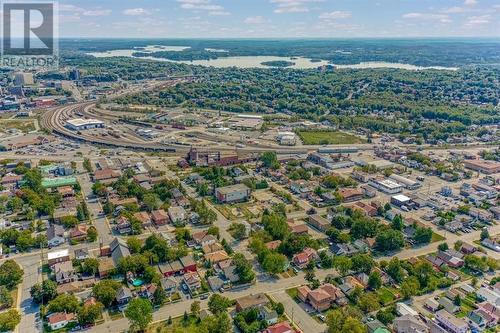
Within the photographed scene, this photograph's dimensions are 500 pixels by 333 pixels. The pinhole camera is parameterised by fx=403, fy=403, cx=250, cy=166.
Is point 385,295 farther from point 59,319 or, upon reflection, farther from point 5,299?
point 5,299

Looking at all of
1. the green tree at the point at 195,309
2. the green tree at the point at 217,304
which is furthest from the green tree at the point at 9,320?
the green tree at the point at 217,304

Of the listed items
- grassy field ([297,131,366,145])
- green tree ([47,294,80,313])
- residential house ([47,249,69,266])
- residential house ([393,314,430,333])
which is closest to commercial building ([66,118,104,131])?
grassy field ([297,131,366,145])

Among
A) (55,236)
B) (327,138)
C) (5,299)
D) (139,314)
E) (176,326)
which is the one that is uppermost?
(327,138)

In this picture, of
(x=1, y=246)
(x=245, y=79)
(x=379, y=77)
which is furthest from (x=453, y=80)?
(x=1, y=246)

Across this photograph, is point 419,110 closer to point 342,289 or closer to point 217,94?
point 217,94

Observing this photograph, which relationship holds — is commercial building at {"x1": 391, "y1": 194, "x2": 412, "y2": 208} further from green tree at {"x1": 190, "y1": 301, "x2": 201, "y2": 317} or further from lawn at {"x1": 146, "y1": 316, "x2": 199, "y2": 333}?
lawn at {"x1": 146, "y1": 316, "x2": 199, "y2": 333}

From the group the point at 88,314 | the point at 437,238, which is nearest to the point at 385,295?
the point at 437,238
